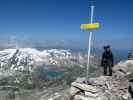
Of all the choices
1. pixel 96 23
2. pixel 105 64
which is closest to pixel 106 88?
pixel 105 64

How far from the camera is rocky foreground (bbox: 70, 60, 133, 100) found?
19.3 meters

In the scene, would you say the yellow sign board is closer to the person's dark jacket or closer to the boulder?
A: the boulder

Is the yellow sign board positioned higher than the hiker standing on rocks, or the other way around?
the yellow sign board

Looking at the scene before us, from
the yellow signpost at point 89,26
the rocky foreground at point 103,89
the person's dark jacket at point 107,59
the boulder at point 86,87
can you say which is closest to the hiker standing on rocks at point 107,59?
the person's dark jacket at point 107,59

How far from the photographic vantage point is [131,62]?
2506 centimetres

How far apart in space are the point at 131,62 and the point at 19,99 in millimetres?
143486

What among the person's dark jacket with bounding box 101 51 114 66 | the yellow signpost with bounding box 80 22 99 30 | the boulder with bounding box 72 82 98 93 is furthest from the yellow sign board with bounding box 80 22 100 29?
the person's dark jacket with bounding box 101 51 114 66

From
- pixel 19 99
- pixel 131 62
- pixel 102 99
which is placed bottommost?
pixel 19 99

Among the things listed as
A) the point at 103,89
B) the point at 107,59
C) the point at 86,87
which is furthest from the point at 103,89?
the point at 107,59

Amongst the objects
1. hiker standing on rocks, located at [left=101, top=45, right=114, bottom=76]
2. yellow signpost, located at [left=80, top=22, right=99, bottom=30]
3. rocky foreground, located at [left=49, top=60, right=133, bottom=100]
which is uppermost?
yellow signpost, located at [left=80, top=22, right=99, bottom=30]

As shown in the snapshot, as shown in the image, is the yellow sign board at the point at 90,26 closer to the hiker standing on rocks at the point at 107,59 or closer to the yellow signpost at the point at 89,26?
the yellow signpost at the point at 89,26

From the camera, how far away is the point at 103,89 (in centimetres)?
2011

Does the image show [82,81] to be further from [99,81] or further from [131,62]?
[131,62]

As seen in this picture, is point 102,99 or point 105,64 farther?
point 105,64
